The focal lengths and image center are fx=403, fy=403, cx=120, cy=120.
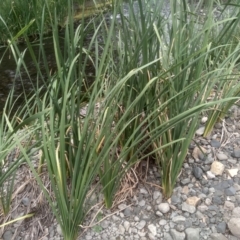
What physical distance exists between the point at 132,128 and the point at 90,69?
2665 mm

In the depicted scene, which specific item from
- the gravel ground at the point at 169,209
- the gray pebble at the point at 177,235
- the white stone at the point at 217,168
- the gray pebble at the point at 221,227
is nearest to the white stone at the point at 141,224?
the gravel ground at the point at 169,209

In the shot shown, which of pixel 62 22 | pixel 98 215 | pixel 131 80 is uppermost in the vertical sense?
pixel 131 80

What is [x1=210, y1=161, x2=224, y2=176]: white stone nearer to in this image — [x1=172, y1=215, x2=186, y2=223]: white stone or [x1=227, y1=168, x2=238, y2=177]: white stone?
[x1=227, y1=168, x2=238, y2=177]: white stone

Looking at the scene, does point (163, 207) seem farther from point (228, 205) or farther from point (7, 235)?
point (7, 235)

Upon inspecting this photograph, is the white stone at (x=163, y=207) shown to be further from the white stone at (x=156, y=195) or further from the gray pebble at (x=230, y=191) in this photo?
the gray pebble at (x=230, y=191)

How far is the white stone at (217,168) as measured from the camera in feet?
5.51

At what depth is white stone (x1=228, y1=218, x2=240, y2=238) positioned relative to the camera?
1.43 m

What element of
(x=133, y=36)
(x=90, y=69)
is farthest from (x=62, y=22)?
(x=133, y=36)

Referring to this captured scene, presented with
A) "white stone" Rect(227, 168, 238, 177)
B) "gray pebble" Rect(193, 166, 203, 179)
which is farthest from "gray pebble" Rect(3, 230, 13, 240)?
"white stone" Rect(227, 168, 238, 177)

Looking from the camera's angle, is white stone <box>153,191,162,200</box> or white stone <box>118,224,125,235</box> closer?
white stone <box>118,224,125,235</box>

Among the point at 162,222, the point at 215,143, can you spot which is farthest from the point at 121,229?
the point at 215,143

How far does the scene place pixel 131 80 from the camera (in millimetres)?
1596

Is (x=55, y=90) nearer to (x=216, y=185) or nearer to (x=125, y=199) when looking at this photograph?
(x=125, y=199)

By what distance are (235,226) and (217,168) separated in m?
0.31
